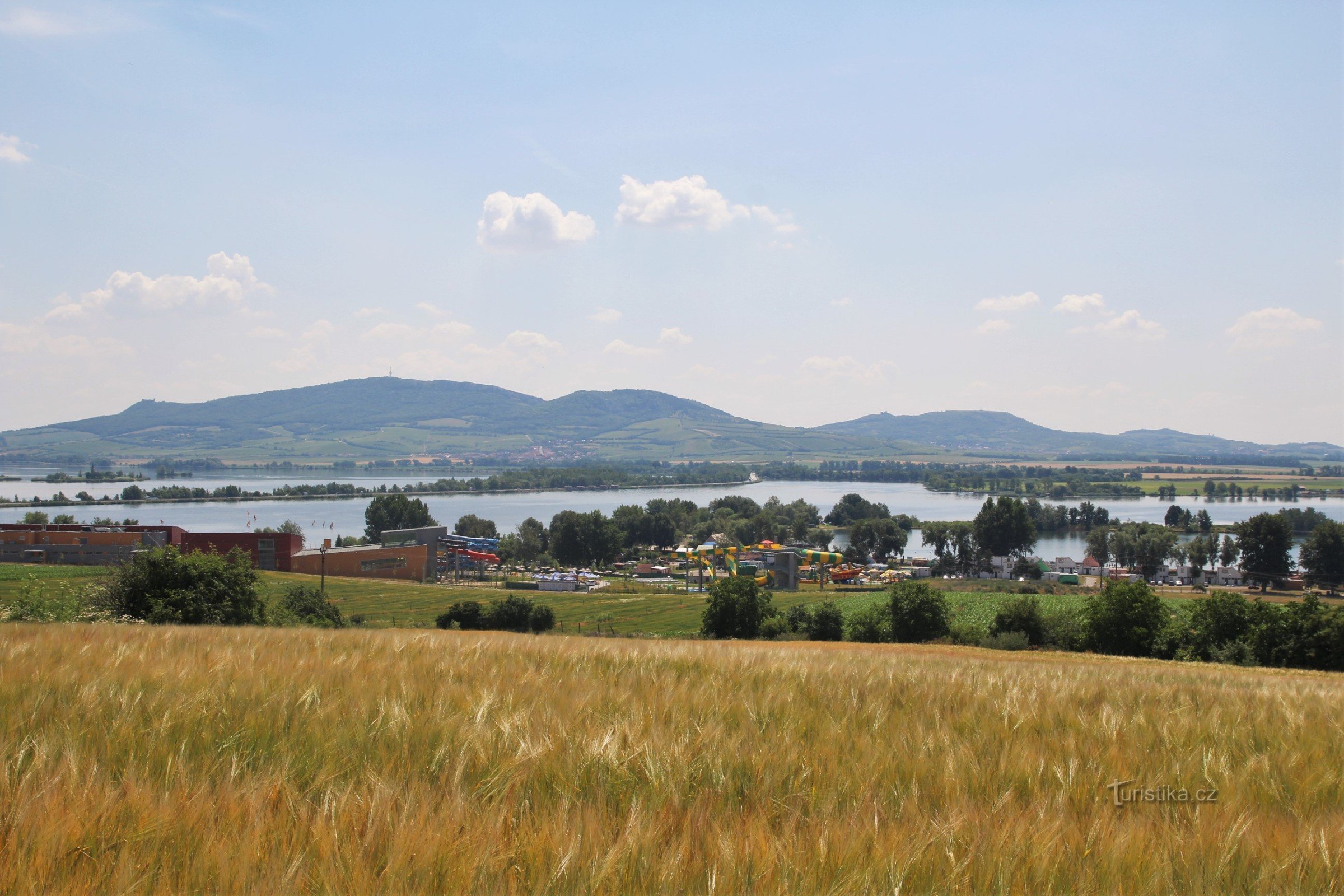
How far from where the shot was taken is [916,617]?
42062 millimetres

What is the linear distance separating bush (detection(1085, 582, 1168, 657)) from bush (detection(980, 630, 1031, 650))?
3.16 metres

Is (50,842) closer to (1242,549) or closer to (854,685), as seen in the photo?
(854,685)

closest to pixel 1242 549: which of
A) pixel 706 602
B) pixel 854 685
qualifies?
pixel 706 602

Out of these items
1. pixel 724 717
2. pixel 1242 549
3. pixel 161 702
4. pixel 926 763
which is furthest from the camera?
pixel 1242 549

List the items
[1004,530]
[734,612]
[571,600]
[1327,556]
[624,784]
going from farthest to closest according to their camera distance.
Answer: [1004,530] < [1327,556] < [571,600] < [734,612] < [624,784]

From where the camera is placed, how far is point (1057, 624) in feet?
132

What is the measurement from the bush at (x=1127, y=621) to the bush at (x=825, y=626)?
473 inches

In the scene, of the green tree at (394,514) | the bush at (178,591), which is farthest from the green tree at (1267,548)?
the green tree at (394,514)

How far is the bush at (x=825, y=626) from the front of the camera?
4178cm

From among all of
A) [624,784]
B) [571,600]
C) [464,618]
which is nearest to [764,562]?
[571,600]

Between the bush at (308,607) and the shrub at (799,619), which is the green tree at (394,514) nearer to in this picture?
the shrub at (799,619)

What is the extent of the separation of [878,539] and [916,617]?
74.4 metres

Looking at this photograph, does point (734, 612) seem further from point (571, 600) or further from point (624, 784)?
point (624, 784)

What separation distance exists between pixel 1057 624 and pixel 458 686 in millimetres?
42171
